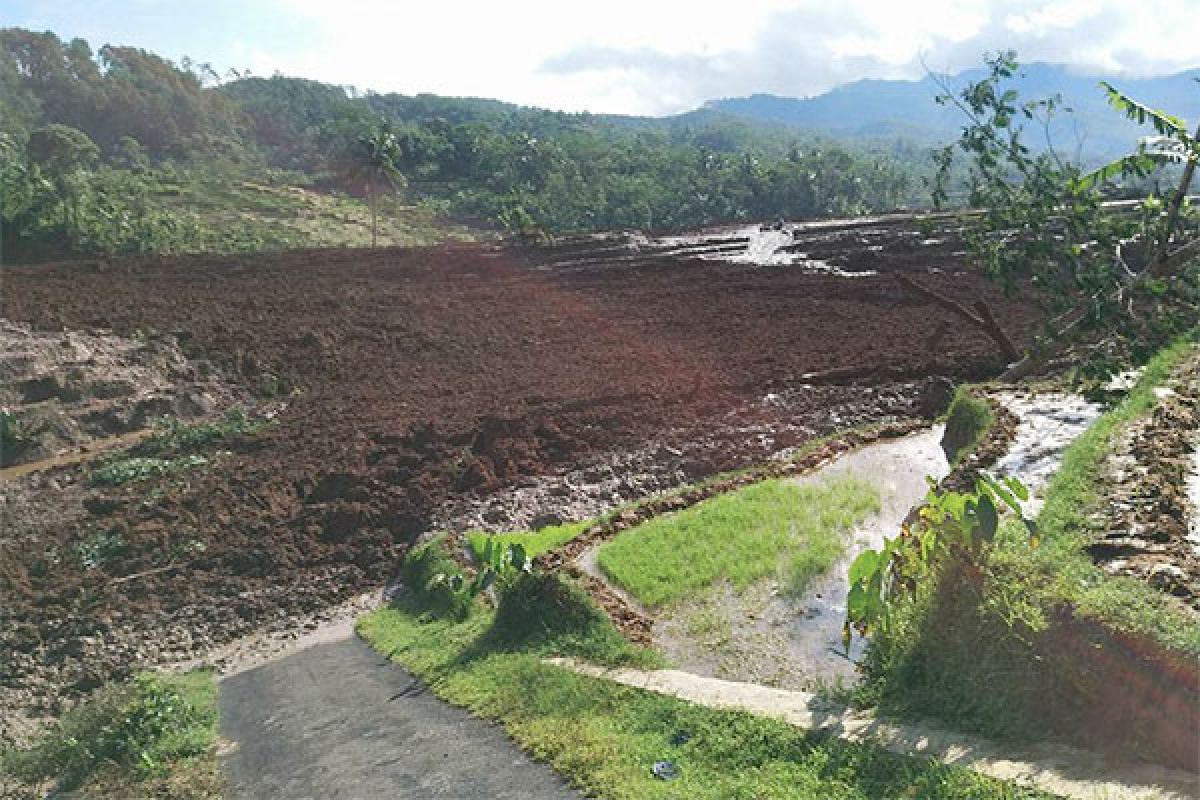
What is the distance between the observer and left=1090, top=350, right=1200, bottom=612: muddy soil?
7.36 meters

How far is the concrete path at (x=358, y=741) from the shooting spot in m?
7.66

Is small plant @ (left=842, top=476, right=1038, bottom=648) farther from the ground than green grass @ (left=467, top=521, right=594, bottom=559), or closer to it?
farther from the ground

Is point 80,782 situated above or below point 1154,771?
below

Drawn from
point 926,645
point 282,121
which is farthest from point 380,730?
point 282,121

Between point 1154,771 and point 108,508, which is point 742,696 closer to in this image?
point 1154,771

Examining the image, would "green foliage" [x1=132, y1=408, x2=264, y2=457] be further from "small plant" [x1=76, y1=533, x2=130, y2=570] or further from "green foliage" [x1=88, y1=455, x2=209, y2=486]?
"small plant" [x1=76, y1=533, x2=130, y2=570]

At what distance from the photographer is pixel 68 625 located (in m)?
13.6

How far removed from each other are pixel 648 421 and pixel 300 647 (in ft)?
29.7

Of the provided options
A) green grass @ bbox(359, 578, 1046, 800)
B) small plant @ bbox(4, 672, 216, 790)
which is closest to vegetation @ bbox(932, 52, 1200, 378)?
green grass @ bbox(359, 578, 1046, 800)

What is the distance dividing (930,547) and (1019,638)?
115cm

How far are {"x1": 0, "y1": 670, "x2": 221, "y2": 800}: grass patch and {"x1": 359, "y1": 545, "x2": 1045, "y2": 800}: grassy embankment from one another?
2.37 m

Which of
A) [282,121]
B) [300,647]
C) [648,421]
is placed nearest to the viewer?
[300,647]

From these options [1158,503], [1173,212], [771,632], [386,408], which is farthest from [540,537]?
[1173,212]

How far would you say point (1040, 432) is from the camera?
523 inches
